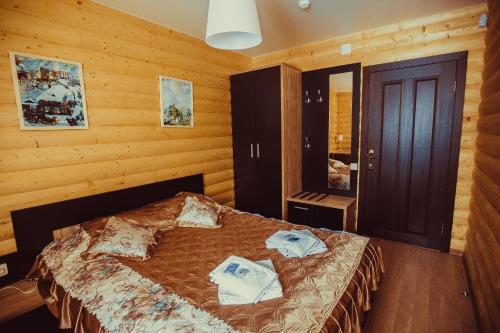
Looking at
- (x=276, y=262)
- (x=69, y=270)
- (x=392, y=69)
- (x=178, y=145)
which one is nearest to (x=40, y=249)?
(x=69, y=270)

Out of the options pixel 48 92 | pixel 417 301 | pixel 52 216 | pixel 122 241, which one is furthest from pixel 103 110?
pixel 417 301

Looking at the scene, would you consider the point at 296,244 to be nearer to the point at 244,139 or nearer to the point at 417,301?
the point at 417,301

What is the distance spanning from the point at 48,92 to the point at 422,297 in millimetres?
3454

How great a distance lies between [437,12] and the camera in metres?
2.65

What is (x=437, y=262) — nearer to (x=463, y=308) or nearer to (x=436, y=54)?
(x=463, y=308)

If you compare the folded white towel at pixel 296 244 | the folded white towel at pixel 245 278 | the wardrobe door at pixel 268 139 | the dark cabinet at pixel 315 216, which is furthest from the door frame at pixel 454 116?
the folded white towel at pixel 245 278

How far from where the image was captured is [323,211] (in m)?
3.14

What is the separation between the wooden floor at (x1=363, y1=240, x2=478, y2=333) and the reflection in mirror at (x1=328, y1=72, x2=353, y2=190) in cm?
106

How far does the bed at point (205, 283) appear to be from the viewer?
1235 millimetres

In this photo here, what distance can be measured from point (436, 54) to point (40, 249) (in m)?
4.09

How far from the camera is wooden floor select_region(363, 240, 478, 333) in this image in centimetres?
186

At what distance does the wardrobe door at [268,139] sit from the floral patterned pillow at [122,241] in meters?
1.75

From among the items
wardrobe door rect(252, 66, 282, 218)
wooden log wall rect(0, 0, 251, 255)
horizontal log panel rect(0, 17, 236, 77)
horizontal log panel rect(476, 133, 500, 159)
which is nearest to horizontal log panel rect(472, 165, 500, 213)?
horizontal log panel rect(476, 133, 500, 159)

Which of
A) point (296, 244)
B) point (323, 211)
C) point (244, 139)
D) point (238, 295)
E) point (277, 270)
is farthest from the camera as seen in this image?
point (244, 139)
